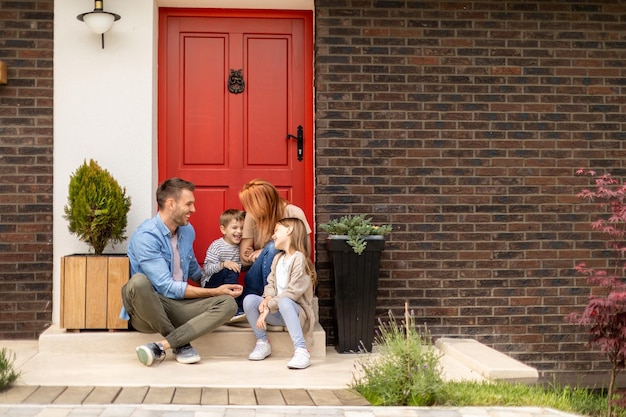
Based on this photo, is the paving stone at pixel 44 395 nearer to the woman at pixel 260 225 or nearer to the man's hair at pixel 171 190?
the man's hair at pixel 171 190

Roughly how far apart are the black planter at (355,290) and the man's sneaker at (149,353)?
4.79 ft

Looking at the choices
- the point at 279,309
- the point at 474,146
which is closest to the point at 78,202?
the point at 279,309

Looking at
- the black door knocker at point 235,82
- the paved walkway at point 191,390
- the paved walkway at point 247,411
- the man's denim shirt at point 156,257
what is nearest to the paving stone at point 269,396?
the paved walkway at point 191,390

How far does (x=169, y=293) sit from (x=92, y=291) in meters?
0.66

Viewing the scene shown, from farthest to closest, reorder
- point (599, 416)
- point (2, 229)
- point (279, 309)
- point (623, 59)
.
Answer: point (623, 59), point (2, 229), point (279, 309), point (599, 416)

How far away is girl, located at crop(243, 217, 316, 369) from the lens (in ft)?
19.8

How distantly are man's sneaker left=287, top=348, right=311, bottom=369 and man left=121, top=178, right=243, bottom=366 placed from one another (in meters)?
0.53

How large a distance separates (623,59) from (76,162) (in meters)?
4.55

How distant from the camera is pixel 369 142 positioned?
7098 mm

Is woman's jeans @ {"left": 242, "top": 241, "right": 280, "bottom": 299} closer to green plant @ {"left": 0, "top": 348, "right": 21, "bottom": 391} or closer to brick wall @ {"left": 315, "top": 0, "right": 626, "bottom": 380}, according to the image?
brick wall @ {"left": 315, "top": 0, "right": 626, "bottom": 380}

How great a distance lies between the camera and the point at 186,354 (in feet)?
19.5

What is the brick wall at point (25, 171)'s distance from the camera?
686cm

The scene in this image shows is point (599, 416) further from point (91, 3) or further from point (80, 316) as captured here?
point (91, 3)

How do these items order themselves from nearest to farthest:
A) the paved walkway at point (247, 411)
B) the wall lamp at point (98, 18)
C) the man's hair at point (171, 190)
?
the paved walkway at point (247, 411)
the man's hair at point (171, 190)
the wall lamp at point (98, 18)
